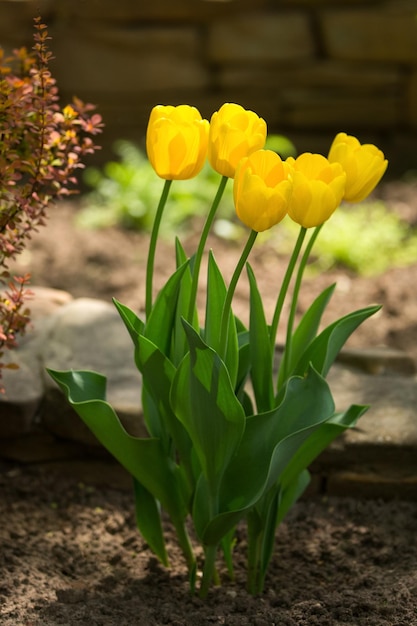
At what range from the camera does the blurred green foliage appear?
16.5 feet

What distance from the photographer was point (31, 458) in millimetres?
2752

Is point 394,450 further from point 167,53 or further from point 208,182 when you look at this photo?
point 167,53

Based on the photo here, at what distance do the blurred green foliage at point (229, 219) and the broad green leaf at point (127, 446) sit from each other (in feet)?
9.98

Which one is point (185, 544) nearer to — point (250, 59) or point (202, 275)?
point (202, 275)

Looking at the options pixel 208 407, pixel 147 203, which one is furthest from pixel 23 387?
pixel 147 203

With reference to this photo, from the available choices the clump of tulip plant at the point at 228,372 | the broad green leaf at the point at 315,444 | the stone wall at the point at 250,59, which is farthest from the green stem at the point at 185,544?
the stone wall at the point at 250,59

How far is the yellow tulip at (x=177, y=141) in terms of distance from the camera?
174 cm

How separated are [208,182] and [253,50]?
122cm

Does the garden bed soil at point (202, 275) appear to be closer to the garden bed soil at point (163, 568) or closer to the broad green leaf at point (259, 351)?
the garden bed soil at point (163, 568)

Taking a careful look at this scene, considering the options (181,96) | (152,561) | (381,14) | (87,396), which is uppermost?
(381,14)

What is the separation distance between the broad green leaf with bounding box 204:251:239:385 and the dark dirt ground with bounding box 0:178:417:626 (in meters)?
0.55

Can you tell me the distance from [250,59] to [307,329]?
4596 millimetres

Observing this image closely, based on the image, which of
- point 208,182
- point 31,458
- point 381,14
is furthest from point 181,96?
point 31,458

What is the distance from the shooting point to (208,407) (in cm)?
180
